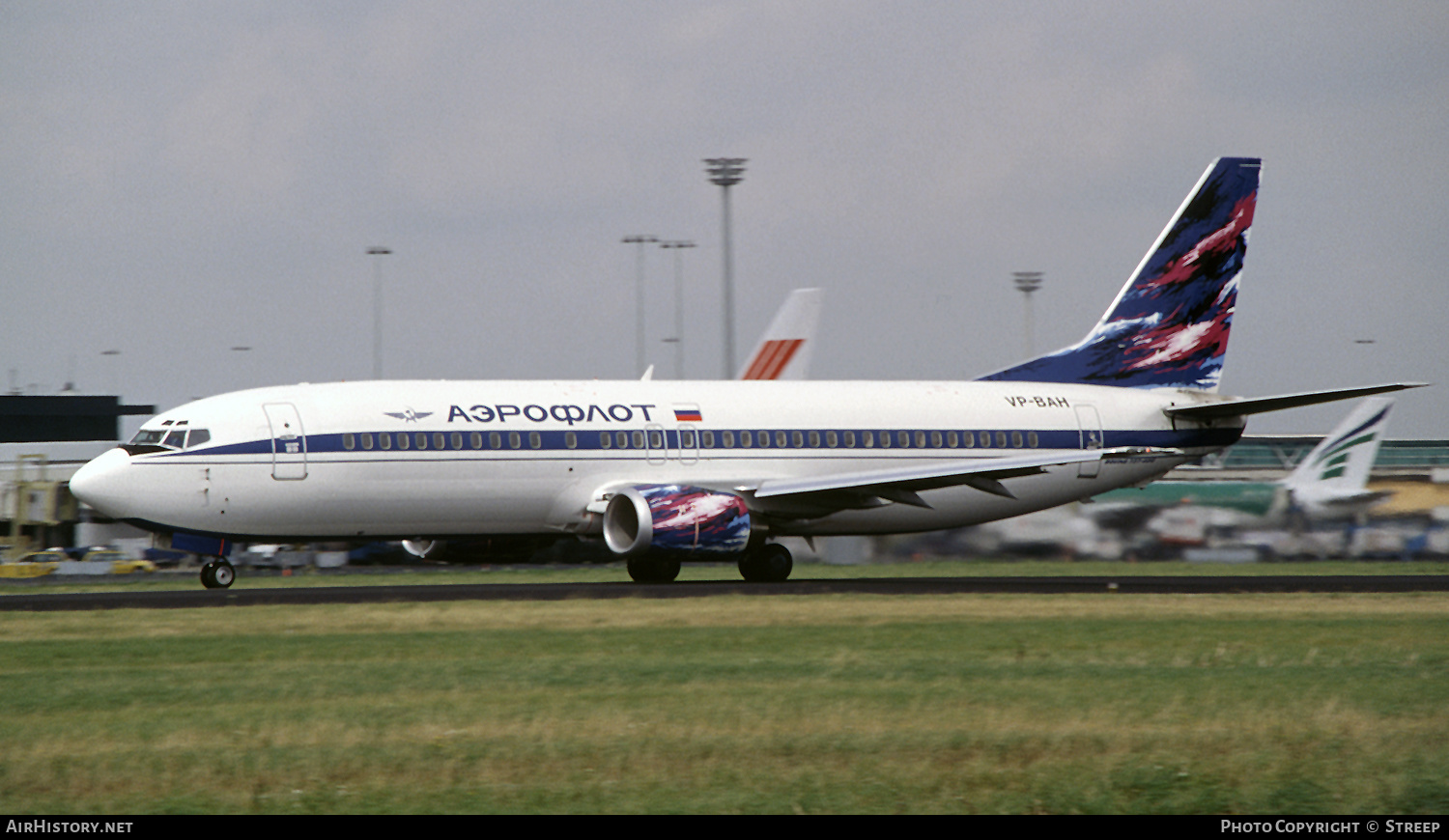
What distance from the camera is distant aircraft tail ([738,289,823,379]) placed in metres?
60.3

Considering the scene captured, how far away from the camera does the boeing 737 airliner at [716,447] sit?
33594 millimetres

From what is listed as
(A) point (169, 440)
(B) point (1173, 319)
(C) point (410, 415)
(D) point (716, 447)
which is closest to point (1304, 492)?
(B) point (1173, 319)

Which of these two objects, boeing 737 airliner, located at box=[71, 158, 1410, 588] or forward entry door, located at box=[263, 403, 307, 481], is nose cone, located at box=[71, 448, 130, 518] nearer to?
boeing 737 airliner, located at box=[71, 158, 1410, 588]

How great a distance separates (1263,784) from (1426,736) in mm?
2959

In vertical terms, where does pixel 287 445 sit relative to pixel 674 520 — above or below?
above

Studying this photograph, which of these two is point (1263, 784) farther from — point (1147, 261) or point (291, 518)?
point (1147, 261)

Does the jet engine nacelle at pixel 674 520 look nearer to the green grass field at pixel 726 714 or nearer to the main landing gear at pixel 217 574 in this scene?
the main landing gear at pixel 217 574

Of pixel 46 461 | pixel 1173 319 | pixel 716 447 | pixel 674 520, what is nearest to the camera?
pixel 674 520

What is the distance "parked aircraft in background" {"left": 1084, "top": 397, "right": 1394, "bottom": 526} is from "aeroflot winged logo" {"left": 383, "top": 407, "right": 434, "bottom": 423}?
22794mm

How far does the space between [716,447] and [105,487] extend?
12860mm

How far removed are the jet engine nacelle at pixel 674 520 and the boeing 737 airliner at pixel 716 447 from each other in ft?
0.15

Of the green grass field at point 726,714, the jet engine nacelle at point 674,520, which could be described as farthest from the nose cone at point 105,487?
the jet engine nacelle at point 674,520

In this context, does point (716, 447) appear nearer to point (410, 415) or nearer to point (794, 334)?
point (410, 415)

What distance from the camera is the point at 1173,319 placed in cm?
4359
